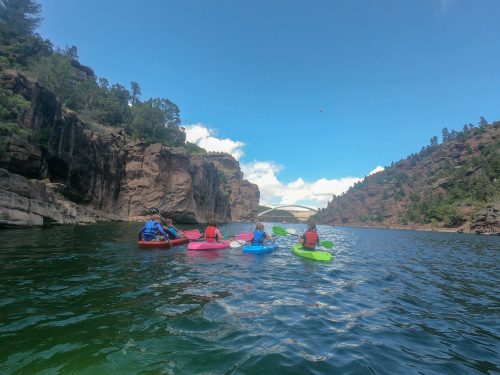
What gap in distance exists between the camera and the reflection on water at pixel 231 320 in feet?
14.1

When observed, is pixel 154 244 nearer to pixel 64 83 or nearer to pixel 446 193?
pixel 64 83

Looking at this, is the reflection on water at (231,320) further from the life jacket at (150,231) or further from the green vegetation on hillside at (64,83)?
the green vegetation on hillside at (64,83)

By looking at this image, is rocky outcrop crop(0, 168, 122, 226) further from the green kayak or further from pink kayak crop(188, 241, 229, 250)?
the green kayak

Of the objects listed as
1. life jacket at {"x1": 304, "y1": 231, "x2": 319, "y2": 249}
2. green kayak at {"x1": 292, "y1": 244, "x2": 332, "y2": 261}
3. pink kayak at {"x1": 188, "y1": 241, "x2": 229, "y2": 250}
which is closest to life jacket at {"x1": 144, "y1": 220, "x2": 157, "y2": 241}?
pink kayak at {"x1": 188, "y1": 241, "x2": 229, "y2": 250}

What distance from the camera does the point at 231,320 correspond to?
593 centimetres

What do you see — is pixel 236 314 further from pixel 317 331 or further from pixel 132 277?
pixel 132 277

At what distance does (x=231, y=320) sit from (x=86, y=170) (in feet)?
128

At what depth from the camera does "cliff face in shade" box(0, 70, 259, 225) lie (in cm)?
2552

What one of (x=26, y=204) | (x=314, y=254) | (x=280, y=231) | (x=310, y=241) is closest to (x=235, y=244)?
(x=310, y=241)

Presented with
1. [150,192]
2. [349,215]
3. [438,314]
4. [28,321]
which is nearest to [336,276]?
[438,314]

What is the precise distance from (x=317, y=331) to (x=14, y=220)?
878 inches

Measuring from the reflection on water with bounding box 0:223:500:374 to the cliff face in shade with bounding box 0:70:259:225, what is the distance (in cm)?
1702

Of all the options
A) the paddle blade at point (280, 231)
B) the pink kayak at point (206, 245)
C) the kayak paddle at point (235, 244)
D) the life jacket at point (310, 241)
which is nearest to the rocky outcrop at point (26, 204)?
the pink kayak at point (206, 245)

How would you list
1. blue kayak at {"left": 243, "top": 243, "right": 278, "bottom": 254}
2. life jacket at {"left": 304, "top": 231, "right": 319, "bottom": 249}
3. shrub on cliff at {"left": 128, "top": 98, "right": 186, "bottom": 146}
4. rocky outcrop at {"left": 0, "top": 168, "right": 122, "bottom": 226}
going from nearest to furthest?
1. life jacket at {"left": 304, "top": 231, "right": 319, "bottom": 249}
2. blue kayak at {"left": 243, "top": 243, "right": 278, "bottom": 254}
3. rocky outcrop at {"left": 0, "top": 168, "right": 122, "bottom": 226}
4. shrub on cliff at {"left": 128, "top": 98, "right": 186, "bottom": 146}
